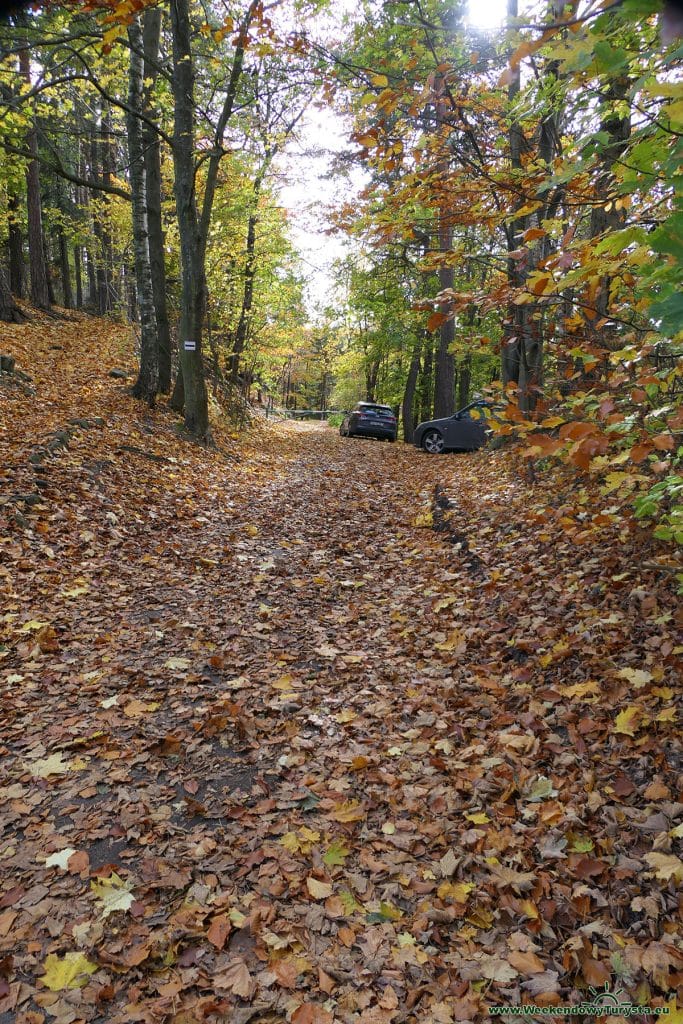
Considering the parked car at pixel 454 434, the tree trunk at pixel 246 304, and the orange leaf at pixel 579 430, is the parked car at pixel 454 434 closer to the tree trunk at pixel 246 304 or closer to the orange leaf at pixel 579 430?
the tree trunk at pixel 246 304

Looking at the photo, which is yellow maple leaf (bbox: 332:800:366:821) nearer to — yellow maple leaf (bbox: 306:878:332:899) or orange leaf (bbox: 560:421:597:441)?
yellow maple leaf (bbox: 306:878:332:899)

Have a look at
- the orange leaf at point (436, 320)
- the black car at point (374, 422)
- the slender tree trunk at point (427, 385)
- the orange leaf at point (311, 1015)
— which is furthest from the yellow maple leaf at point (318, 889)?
the slender tree trunk at point (427, 385)

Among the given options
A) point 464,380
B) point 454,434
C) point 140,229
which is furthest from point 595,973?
point 464,380

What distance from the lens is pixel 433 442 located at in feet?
52.5

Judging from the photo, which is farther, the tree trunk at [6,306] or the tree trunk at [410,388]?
the tree trunk at [410,388]

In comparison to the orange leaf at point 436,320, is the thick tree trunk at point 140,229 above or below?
above

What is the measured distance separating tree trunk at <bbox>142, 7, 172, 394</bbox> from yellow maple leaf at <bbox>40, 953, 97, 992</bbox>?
43.2ft

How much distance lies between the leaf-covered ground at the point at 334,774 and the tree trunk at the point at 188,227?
5.95 m

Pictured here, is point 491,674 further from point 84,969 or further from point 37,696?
point 37,696

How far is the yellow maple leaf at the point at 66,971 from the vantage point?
7.41ft

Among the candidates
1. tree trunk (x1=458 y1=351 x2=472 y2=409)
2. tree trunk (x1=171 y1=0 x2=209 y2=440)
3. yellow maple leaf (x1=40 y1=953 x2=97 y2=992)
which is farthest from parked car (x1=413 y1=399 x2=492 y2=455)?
yellow maple leaf (x1=40 y1=953 x2=97 y2=992)

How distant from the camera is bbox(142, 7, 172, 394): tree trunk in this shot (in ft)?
41.2

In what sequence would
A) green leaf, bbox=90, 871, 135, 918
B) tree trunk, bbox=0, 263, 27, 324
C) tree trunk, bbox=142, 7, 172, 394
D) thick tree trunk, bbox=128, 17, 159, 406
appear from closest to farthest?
1. green leaf, bbox=90, 871, 135, 918
2. thick tree trunk, bbox=128, 17, 159, 406
3. tree trunk, bbox=142, 7, 172, 394
4. tree trunk, bbox=0, 263, 27, 324

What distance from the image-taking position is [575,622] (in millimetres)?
4492
